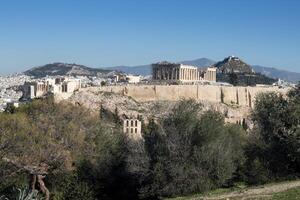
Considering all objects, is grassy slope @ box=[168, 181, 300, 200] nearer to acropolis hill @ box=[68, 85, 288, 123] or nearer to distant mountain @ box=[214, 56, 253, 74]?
acropolis hill @ box=[68, 85, 288, 123]

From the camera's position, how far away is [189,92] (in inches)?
3191

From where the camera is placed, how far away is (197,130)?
2216 cm

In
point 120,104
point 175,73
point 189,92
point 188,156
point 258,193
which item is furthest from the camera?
point 175,73

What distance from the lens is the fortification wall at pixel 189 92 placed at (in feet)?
249

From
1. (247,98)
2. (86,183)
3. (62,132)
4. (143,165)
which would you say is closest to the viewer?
(143,165)

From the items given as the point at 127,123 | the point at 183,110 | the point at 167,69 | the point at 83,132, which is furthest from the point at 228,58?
the point at 183,110

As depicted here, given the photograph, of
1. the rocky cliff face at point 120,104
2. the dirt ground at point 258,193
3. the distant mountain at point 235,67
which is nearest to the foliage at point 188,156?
the dirt ground at point 258,193

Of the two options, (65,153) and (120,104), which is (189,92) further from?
(65,153)

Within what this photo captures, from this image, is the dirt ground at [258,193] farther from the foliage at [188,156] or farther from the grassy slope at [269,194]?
the foliage at [188,156]

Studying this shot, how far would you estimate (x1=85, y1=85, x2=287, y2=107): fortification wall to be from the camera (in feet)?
249

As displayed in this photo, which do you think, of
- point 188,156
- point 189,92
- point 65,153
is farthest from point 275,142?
point 189,92

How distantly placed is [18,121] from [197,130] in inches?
713

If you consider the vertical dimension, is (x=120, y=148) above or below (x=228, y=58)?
below

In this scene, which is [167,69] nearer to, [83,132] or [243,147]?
[83,132]
